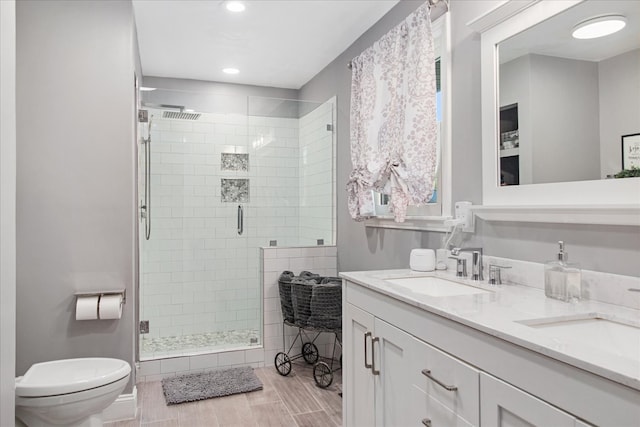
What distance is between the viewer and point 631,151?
4.49 feet

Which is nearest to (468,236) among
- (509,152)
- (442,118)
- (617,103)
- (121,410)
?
(509,152)

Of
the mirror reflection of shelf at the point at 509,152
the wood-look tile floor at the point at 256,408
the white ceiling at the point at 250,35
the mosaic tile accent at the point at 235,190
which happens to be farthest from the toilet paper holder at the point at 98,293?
the mirror reflection of shelf at the point at 509,152

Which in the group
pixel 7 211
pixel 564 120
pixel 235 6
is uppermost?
pixel 235 6

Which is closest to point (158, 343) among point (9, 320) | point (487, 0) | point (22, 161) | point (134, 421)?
point (134, 421)

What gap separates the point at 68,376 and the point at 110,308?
1.52 feet

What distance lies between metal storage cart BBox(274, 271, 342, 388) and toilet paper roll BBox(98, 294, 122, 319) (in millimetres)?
1150

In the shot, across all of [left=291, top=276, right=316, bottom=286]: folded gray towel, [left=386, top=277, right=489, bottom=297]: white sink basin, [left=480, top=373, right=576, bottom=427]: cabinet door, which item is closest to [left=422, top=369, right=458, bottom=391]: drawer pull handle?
[left=480, top=373, right=576, bottom=427]: cabinet door

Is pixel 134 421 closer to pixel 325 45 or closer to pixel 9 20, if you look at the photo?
pixel 9 20

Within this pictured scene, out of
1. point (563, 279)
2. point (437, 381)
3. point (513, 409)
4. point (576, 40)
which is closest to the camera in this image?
point (513, 409)

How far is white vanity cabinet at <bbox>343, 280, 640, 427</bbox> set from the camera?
0.88 metres

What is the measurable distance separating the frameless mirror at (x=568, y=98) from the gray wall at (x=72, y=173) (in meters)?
2.11

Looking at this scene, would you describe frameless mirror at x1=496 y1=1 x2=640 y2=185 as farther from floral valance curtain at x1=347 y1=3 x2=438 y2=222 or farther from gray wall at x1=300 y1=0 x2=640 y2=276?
floral valance curtain at x1=347 y1=3 x2=438 y2=222

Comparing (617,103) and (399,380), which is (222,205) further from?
(617,103)

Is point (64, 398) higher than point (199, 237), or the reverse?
point (199, 237)
